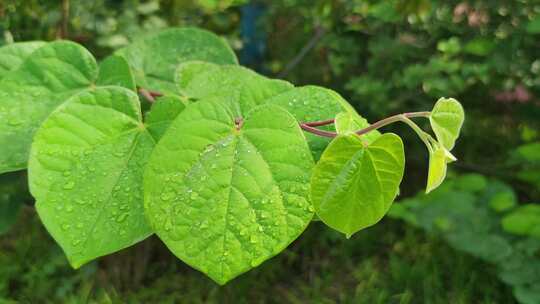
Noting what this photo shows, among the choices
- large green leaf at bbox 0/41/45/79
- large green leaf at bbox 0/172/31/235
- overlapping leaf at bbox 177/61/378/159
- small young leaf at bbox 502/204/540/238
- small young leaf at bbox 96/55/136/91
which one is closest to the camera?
overlapping leaf at bbox 177/61/378/159

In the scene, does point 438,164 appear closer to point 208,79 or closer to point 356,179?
point 356,179

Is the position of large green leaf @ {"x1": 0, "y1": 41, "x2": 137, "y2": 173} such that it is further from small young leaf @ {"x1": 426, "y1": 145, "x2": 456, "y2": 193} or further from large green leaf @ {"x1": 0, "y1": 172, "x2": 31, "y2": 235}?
large green leaf @ {"x1": 0, "y1": 172, "x2": 31, "y2": 235}

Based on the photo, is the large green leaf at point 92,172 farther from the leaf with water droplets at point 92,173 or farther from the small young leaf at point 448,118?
the small young leaf at point 448,118

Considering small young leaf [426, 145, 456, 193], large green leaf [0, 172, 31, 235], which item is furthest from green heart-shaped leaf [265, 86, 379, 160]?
large green leaf [0, 172, 31, 235]

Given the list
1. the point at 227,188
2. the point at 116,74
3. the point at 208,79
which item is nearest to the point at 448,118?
the point at 227,188

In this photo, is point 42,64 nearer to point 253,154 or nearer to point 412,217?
point 253,154
